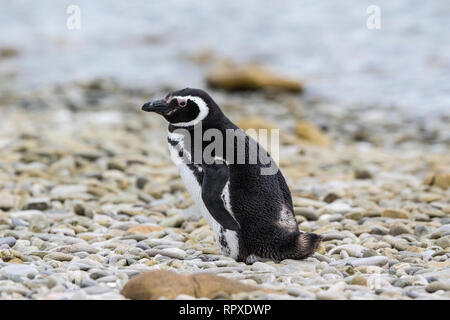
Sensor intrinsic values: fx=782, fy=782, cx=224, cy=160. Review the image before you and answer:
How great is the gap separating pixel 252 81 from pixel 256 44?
440cm

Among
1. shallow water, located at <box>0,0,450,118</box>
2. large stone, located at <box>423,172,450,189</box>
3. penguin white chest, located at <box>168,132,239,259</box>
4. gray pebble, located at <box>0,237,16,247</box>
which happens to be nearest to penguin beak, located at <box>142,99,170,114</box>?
penguin white chest, located at <box>168,132,239,259</box>

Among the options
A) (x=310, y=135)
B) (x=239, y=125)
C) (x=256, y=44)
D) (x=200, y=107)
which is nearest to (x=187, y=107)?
(x=200, y=107)

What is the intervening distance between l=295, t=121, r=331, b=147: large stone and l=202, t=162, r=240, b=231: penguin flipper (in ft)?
16.9

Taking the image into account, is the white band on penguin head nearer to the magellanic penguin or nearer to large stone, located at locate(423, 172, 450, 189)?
the magellanic penguin

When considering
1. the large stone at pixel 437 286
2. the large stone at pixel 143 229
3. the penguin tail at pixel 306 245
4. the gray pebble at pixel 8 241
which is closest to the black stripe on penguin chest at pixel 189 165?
the penguin tail at pixel 306 245

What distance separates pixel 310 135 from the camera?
30.8 feet

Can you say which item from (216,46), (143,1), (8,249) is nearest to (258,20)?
(216,46)

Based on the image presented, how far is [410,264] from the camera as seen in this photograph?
4293mm

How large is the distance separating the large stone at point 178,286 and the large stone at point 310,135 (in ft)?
18.8

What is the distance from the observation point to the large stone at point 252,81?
501 inches

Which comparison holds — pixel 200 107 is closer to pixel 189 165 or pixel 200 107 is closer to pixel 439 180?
pixel 189 165

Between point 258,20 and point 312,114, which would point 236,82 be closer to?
point 312,114

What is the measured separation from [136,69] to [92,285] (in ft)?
37.8

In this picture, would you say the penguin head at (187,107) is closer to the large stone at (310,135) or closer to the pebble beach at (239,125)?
the pebble beach at (239,125)
